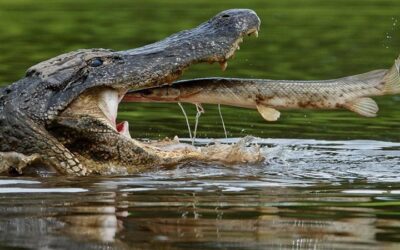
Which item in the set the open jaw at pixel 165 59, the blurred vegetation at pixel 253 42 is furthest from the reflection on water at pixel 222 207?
the blurred vegetation at pixel 253 42

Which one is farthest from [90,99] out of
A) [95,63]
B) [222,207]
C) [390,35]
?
[390,35]

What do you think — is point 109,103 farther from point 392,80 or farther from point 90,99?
point 392,80

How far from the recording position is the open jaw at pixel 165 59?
32.1ft

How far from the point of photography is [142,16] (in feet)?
95.1

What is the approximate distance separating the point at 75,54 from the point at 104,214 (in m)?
2.29

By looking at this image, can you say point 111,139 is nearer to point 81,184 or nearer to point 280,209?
point 81,184

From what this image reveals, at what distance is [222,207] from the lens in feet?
26.8

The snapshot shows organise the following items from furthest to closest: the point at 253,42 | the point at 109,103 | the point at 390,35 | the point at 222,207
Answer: the point at 253,42 < the point at 390,35 < the point at 109,103 < the point at 222,207

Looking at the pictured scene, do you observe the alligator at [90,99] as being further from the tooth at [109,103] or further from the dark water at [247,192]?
the dark water at [247,192]

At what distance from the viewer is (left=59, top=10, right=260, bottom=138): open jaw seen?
32.1ft

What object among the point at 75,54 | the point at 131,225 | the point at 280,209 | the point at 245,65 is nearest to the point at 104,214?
the point at 131,225

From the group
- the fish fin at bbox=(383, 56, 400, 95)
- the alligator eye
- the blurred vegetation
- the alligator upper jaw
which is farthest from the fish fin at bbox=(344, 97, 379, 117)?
the blurred vegetation

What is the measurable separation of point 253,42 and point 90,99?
14335mm

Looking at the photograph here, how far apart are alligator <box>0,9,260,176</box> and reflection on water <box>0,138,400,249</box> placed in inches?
8.8
